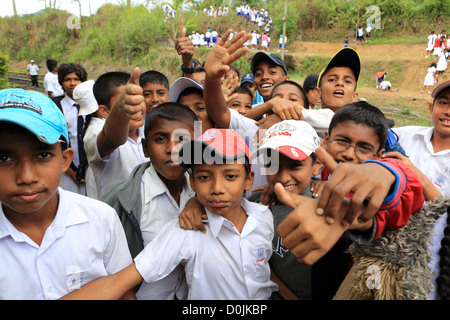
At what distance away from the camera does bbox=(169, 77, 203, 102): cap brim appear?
7.85ft

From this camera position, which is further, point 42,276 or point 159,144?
point 159,144

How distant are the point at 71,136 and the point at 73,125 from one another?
0.27 m

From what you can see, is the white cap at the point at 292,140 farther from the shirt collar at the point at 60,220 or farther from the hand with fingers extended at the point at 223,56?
the shirt collar at the point at 60,220

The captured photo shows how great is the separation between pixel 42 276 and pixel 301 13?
34764mm

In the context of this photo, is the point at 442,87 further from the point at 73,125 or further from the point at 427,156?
the point at 73,125

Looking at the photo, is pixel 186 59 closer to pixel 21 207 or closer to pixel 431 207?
pixel 21 207

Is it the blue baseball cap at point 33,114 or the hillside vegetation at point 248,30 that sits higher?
the hillside vegetation at point 248,30

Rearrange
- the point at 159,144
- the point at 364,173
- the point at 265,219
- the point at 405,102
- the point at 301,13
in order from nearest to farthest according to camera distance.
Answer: the point at 364,173
the point at 265,219
the point at 159,144
the point at 405,102
the point at 301,13

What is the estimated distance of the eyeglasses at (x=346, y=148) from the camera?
1807 millimetres

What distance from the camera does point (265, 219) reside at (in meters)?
1.66

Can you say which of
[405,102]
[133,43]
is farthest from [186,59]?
[133,43]

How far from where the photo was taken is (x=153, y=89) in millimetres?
3143

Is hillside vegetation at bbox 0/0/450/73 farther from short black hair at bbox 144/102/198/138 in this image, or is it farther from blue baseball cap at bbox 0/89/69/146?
blue baseball cap at bbox 0/89/69/146

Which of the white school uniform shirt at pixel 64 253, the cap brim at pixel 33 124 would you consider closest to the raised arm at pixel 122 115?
the cap brim at pixel 33 124
